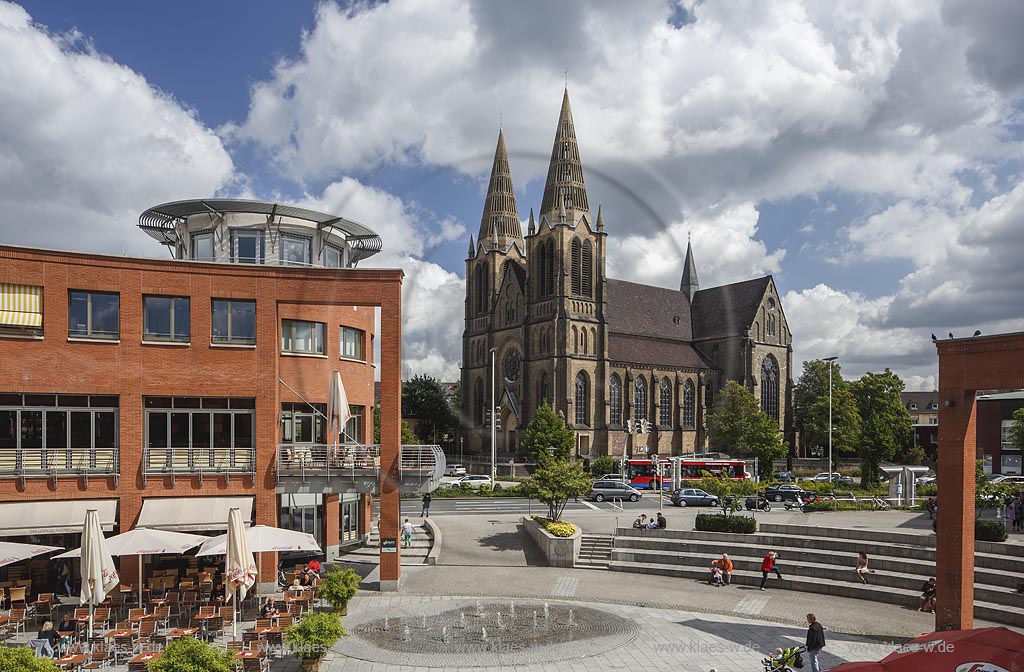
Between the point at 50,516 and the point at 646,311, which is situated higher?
→ the point at 646,311

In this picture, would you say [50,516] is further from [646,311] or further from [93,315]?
[646,311]

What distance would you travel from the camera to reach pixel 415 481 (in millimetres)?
28359

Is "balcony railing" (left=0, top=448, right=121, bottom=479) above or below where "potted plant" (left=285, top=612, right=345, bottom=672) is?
above

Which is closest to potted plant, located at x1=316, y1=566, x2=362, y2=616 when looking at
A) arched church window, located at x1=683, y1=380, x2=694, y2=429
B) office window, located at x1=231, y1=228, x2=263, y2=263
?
office window, located at x1=231, y1=228, x2=263, y2=263

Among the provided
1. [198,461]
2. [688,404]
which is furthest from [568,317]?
[198,461]

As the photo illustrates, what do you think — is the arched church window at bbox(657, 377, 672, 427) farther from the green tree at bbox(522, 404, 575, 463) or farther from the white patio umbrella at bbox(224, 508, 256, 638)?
the white patio umbrella at bbox(224, 508, 256, 638)

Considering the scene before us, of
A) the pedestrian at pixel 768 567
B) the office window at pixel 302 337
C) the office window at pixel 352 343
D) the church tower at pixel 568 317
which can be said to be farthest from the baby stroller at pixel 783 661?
the church tower at pixel 568 317

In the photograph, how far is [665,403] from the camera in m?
106

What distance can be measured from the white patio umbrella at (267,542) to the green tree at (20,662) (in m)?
8.22

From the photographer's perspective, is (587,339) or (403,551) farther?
(587,339)

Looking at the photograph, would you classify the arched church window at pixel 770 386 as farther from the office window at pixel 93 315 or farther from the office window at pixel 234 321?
the office window at pixel 93 315

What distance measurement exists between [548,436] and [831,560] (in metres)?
54.0

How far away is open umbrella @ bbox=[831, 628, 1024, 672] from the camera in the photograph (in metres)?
12.0

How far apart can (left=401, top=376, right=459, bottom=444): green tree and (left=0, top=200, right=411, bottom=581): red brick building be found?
8654 centimetres
